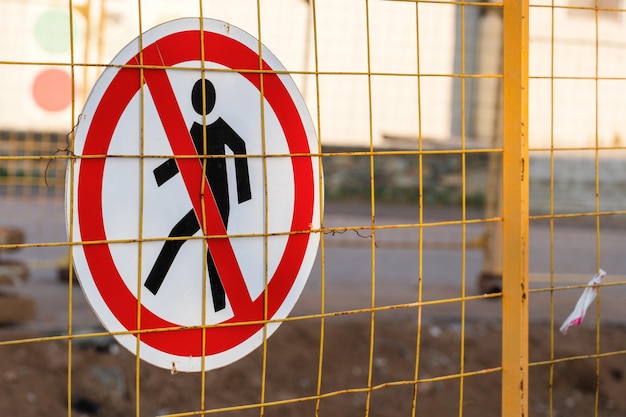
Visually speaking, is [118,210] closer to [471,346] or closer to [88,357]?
[88,357]

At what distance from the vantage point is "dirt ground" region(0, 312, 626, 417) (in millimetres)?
4352

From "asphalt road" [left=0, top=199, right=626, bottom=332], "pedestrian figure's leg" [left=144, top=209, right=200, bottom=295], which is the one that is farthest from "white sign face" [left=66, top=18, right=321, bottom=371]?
"asphalt road" [left=0, top=199, right=626, bottom=332]

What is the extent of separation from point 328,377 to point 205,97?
10.4ft

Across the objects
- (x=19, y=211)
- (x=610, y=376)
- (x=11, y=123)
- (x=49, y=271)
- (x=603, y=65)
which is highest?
(x=603, y=65)

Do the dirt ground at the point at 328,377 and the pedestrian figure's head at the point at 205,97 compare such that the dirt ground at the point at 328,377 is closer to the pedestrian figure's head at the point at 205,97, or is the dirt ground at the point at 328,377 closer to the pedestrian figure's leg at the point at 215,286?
the pedestrian figure's leg at the point at 215,286

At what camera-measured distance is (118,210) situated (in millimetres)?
1822

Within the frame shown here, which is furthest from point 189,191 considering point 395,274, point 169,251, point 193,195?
point 395,274

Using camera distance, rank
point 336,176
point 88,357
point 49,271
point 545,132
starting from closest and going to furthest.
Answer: point 88,357 → point 49,271 → point 545,132 → point 336,176

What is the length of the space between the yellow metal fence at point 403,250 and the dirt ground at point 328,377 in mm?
12

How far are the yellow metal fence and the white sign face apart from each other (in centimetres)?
7

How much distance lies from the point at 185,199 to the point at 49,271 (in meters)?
5.07

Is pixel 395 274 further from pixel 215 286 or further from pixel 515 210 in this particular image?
pixel 215 286

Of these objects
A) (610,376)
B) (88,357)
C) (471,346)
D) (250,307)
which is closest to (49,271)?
(88,357)

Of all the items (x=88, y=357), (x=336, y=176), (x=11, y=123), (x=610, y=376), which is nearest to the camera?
(x=88, y=357)
